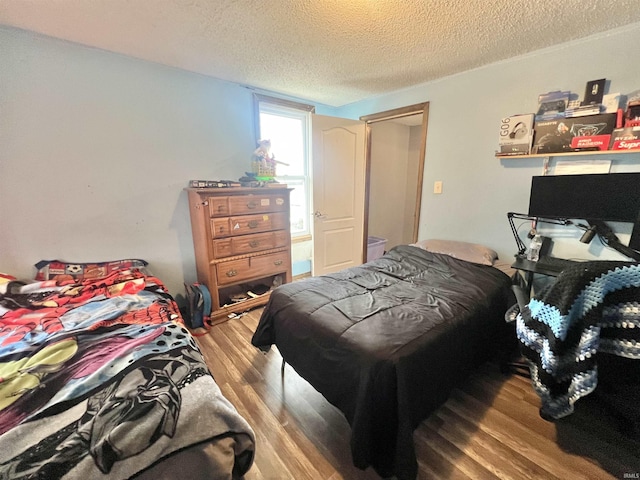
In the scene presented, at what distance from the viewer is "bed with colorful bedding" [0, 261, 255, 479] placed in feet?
2.52

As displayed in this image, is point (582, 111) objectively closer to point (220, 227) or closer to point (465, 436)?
point (465, 436)

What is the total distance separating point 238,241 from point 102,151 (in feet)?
4.15

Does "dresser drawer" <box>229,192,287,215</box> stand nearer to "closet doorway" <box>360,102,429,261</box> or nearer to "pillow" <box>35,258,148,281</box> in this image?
"pillow" <box>35,258,148,281</box>

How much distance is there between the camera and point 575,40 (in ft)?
6.12

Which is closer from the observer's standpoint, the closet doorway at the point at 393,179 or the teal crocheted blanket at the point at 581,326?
the teal crocheted blanket at the point at 581,326

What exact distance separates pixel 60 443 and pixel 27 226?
6.24ft

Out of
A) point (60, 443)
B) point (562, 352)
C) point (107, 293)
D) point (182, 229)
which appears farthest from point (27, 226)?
point (562, 352)

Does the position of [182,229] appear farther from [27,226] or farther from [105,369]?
[105,369]

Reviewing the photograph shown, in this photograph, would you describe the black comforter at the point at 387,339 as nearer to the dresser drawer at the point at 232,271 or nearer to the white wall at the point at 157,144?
the dresser drawer at the point at 232,271

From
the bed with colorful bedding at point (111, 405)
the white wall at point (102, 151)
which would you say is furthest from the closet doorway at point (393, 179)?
the bed with colorful bedding at point (111, 405)

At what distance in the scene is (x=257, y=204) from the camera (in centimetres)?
255

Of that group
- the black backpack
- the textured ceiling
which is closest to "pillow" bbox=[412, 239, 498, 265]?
the textured ceiling

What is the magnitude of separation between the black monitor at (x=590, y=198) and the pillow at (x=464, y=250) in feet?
1.46

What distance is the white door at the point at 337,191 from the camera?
3.13 m
